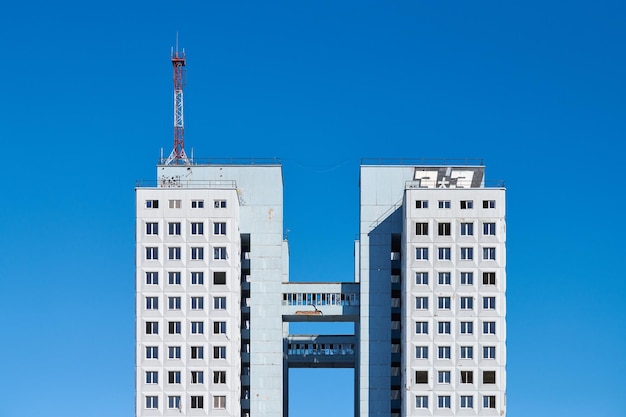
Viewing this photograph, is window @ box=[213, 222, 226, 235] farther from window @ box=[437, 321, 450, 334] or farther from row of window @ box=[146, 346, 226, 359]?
window @ box=[437, 321, 450, 334]

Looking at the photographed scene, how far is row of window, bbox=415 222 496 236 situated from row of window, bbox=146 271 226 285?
2540 centimetres

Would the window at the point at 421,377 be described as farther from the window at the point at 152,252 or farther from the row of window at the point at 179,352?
the window at the point at 152,252

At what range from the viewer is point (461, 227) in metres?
145

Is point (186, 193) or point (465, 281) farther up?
A: point (186, 193)

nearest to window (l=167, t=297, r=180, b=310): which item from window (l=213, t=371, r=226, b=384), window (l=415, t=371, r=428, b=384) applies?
window (l=213, t=371, r=226, b=384)

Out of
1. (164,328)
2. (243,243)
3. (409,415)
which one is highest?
(243,243)

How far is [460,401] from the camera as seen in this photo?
14288 centimetres

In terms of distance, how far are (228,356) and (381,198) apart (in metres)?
29.4

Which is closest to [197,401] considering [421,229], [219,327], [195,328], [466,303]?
[195,328]

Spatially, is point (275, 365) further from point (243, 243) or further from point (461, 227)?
point (461, 227)

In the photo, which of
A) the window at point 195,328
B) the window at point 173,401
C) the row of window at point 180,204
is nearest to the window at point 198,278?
the window at point 195,328

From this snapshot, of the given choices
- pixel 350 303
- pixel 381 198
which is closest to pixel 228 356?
pixel 350 303

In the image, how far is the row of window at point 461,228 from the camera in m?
145

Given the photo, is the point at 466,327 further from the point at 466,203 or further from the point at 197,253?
the point at 197,253
